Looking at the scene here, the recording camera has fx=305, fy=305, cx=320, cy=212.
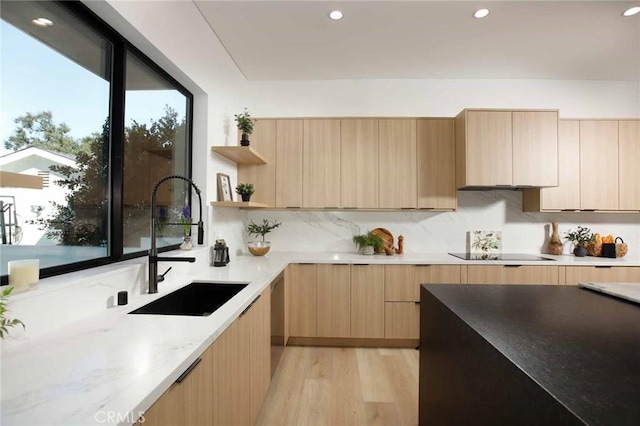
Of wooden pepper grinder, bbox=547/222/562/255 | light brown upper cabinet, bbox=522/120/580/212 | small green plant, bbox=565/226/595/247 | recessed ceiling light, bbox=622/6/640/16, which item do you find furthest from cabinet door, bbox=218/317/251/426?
small green plant, bbox=565/226/595/247

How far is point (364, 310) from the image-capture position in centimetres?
301

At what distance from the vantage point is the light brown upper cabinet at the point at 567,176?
3168 millimetres

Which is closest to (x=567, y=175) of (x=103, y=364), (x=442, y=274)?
(x=442, y=274)

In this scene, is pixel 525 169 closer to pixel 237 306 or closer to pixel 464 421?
pixel 464 421

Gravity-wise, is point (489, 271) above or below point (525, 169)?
below

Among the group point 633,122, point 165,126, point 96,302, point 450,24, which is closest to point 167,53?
point 165,126

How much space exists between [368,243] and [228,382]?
2210mm

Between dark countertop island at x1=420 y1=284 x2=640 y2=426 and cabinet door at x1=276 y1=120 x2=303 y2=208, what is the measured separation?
1989 millimetres

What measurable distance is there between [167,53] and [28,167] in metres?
1.14

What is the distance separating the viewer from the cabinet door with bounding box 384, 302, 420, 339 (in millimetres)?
2990

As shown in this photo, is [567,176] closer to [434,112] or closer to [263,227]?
[434,112]

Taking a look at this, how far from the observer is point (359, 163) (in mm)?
3312

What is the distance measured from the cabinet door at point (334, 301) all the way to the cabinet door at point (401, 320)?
383 mm

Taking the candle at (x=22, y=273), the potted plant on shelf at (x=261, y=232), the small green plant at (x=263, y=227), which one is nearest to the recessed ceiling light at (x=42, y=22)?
the candle at (x=22, y=273)
